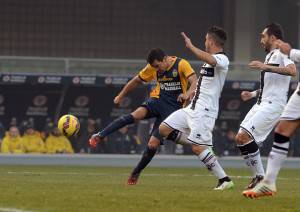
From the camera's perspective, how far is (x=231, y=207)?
31.9 feet

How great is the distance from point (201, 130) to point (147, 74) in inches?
92.3

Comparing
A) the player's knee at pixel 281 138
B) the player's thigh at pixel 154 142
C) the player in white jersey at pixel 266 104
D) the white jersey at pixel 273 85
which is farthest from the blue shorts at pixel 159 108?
the player's knee at pixel 281 138

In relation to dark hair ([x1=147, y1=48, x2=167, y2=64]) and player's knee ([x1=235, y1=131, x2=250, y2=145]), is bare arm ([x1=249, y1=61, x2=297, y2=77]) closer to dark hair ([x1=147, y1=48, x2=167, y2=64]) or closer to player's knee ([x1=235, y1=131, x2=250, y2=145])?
player's knee ([x1=235, y1=131, x2=250, y2=145])

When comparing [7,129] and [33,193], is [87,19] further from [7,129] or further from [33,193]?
[33,193]

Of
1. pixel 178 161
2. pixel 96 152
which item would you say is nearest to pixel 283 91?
pixel 178 161

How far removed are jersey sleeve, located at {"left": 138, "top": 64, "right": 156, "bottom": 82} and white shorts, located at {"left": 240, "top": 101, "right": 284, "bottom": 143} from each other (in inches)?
104

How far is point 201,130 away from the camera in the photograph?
1262cm

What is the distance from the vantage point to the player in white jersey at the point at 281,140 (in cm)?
1060

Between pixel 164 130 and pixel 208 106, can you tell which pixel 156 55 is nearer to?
pixel 164 130

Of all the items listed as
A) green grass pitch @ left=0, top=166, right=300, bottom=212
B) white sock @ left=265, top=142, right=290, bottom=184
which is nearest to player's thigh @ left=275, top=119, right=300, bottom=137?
white sock @ left=265, top=142, right=290, bottom=184

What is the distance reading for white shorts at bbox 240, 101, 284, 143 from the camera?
1235 cm

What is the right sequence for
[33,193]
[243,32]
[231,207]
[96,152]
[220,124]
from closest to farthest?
[231,207] < [33,193] < [96,152] < [220,124] < [243,32]

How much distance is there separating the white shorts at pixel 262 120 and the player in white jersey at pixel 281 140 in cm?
154

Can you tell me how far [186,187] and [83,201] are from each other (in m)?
3.01
